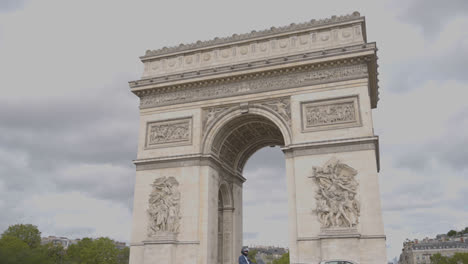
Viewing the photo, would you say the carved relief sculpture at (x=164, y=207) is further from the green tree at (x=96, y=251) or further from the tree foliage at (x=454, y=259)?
the tree foliage at (x=454, y=259)

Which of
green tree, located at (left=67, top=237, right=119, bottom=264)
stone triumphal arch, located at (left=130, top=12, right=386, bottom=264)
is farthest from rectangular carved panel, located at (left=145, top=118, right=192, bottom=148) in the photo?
green tree, located at (left=67, top=237, right=119, bottom=264)

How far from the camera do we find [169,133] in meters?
22.8

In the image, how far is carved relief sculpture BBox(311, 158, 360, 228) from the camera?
1822 centimetres

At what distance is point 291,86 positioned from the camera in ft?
69.5

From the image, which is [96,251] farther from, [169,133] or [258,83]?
[258,83]

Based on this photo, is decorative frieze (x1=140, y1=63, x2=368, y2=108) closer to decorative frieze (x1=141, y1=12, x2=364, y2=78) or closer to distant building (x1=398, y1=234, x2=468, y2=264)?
decorative frieze (x1=141, y1=12, x2=364, y2=78)

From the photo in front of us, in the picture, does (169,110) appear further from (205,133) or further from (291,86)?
(291,86)

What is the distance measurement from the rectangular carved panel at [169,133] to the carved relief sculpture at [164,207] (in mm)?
2055

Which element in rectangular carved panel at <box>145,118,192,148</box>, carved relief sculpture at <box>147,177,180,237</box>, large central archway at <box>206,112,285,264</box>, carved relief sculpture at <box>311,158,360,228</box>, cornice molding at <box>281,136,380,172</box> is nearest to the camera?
carved relief sculpture at <box>311,158,360,228</box>

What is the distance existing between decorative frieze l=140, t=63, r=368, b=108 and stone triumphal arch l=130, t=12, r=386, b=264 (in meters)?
0.05

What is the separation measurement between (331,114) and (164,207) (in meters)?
9.41

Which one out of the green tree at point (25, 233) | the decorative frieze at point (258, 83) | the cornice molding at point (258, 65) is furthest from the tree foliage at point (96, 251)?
the cornice molding at point (258, 65)

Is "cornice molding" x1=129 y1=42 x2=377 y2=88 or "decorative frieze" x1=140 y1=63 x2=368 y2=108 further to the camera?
"decorative frieze" x1=140 y1=63 x2=368 y2=108

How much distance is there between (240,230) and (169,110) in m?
8.51
